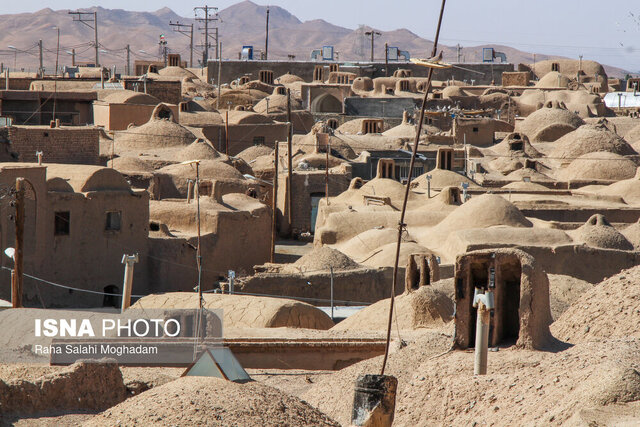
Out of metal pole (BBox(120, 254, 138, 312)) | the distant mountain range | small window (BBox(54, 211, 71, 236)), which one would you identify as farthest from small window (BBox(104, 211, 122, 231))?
the distant mountain range

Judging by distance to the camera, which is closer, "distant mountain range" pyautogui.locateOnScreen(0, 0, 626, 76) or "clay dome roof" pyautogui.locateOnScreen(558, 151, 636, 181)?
"clay dome roof" pyautogui.locateOnScreen(558, 151, 636, 181)

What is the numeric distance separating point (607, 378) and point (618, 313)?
155 inches

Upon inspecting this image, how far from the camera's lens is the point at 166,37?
6206 inches

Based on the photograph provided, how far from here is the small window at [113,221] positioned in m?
20.1

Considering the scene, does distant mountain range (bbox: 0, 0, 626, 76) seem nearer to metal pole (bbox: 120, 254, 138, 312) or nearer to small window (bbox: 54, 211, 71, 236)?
small window (bbox: 54, 211, 71, 236)

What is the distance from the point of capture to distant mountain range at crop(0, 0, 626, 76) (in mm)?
→ 119869

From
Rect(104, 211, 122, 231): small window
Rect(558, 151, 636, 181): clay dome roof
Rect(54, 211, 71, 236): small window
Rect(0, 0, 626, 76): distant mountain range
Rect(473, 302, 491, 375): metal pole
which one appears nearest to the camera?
Rect(473, 302, 491, 375): metal pole

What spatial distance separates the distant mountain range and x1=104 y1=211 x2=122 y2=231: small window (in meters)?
82.3


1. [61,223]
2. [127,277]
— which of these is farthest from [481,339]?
[61,223]

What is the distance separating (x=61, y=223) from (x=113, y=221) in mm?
1337

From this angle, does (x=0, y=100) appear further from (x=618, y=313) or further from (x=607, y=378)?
(x=607, y=378)

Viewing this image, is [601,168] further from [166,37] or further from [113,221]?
[166,37]

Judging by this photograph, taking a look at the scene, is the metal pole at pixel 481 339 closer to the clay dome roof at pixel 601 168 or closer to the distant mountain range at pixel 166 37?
the clay dome roof at pixel 601 168

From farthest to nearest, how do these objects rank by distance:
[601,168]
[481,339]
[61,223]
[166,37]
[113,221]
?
[166,37] < [601,168] < [113,221] < [61,223] < [481,339]
